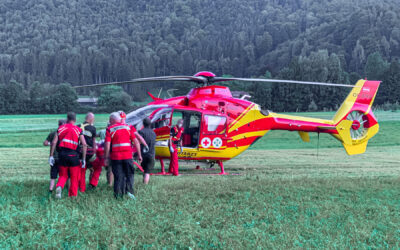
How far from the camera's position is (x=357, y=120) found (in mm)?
13594

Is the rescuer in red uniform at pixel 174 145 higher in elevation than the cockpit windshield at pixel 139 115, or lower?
lower

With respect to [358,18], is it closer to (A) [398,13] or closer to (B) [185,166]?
(A) [398,13]

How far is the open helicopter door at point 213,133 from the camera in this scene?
1134 centimetres

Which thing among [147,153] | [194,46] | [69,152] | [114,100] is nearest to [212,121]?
[147,153]

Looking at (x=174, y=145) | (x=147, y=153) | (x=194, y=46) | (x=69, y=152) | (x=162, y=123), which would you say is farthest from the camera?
(x=194, y=46)

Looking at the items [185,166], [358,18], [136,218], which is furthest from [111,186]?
[358,18]

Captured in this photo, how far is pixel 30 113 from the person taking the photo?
5425cm

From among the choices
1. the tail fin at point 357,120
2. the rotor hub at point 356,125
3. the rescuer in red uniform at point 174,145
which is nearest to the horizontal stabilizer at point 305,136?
the tail fin at point 357,120

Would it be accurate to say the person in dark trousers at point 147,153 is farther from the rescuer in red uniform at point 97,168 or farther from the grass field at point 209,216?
the rescuer in red uniform at point 97,168

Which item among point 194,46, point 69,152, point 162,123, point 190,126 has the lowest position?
point 190,126

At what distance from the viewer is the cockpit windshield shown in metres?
10.5

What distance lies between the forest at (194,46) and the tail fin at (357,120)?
44.5m

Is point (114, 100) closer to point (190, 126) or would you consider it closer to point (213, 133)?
point (190, 126)

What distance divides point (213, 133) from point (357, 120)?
18.8ft
